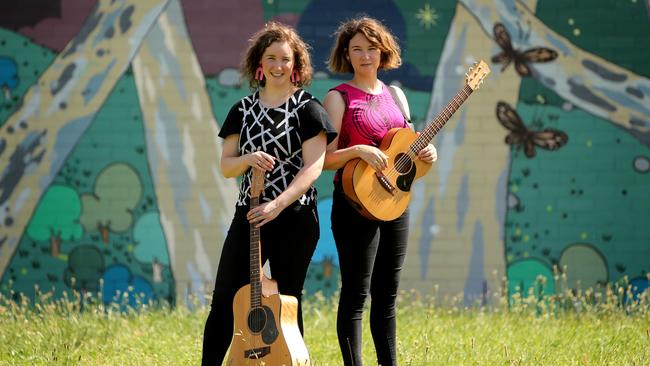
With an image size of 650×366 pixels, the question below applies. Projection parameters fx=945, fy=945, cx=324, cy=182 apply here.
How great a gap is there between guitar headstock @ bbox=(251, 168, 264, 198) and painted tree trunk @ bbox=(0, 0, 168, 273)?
3534 millimetres

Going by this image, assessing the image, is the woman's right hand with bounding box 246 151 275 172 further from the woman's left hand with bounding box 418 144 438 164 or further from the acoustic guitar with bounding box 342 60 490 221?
the woman's left hand with bounding box 418 144 438 164

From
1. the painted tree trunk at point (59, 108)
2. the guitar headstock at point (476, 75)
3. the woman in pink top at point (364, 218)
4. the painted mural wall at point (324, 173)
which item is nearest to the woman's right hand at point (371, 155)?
the woman in pink top at point (364, 218)

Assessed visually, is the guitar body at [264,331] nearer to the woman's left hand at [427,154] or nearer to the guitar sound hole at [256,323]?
the guitar sound hole at [256,323]

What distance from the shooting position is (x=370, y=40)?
4512 millimetres

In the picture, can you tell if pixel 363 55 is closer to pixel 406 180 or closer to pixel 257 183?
pixel 406 180

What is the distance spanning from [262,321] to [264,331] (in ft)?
0.15

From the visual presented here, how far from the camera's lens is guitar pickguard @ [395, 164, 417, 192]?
177 inches

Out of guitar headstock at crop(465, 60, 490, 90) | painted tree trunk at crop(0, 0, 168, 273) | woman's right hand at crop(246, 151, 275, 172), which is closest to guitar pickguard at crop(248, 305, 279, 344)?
woman's right hand at crop(246, 151, 275, 172)

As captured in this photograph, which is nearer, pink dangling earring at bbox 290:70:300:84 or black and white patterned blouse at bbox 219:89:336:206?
black and white patterned blouse at bbox 219:89:336:206

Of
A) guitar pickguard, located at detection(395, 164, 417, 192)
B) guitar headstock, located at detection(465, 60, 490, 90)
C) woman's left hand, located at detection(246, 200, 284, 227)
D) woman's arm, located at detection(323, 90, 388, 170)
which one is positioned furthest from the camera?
guitar headstock, located at detection(465, 60, 490, 90)

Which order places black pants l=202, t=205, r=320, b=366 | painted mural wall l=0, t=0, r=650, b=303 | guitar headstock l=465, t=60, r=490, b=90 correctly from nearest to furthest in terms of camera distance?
black pants l=202, t=205, r=320, b=366
guitar headstock l=465, t=60, r=490, b=90
painted mural wall l=0, t=0, r=650, b=303

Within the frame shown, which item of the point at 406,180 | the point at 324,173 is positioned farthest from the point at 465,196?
the point at 406,180

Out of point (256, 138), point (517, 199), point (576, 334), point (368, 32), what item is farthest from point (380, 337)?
point (517, 199)

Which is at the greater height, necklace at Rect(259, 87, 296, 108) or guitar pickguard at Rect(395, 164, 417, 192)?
necklace at Rect(259, 87, 296, 108)
